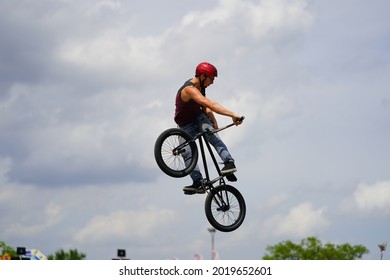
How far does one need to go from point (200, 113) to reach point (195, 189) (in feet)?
5.93

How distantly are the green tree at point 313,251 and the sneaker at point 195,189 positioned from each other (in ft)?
390

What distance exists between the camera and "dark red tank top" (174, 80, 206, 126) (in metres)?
15.6

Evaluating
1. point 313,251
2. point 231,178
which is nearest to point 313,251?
point 313,251

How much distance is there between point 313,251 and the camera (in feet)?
438

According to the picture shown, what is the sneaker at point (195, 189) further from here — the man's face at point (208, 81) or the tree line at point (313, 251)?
the tree line at point (313, 251)

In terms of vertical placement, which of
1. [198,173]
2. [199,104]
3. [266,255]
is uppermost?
[266,255]

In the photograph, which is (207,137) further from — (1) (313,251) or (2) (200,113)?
(1) (313,251)

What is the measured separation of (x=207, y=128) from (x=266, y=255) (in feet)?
406

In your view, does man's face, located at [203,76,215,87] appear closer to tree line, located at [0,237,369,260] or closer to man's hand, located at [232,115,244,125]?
man's hand, located at [232,115,244,125]

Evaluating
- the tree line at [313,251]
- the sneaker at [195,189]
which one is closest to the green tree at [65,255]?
the tree line at [313,251]
